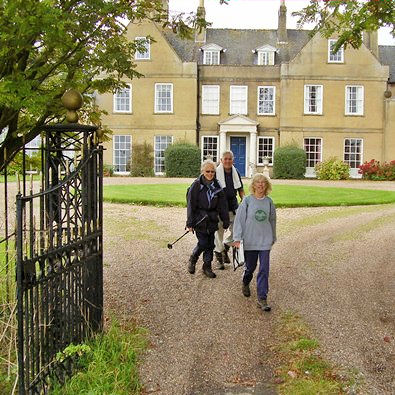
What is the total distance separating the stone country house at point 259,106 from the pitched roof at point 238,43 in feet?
2.41

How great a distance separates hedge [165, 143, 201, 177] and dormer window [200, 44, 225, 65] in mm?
5671

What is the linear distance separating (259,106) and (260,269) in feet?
83.1

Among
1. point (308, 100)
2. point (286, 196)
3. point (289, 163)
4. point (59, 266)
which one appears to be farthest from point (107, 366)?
point (308, 100)

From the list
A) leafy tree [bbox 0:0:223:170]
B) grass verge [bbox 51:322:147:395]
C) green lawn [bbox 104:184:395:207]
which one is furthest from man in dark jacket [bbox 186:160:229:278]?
green lawn [bbox 104:184:395:207]

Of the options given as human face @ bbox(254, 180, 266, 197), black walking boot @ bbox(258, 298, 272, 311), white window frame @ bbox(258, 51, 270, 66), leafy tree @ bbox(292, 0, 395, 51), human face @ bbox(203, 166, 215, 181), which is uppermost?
white window frame @ bbox(258, 51, 270, 66)

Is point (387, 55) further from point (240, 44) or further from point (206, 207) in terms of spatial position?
point (206, 207)

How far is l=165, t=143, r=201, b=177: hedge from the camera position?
28.8m

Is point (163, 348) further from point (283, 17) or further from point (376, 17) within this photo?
point (283, 17)

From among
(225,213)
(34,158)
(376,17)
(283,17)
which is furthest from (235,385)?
(283,17)

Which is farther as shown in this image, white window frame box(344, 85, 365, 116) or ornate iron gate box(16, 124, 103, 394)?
white window frame box(344, 85, 365, 116)

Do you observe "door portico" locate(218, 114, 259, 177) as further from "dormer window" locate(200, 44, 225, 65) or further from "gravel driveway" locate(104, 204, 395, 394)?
"gravel driveway" locate(104, 204, 395, 394)

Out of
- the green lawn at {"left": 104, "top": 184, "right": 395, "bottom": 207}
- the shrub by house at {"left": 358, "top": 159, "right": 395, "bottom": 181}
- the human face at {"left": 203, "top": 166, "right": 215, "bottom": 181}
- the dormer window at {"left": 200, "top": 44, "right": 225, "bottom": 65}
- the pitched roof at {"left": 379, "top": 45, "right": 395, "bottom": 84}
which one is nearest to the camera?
Answer: the human face at {"left": 203, "top": 166, "right": 215, "bottom": 181}

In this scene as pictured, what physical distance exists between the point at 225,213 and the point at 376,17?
3.23 meters

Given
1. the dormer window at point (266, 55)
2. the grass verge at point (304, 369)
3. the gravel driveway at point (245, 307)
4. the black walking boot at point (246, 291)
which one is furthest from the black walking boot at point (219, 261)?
the dormer window at point (266, 55)
